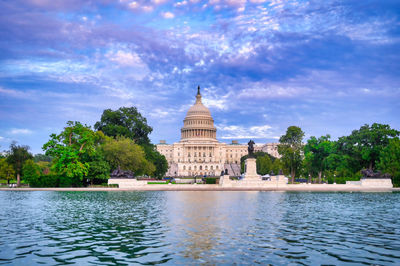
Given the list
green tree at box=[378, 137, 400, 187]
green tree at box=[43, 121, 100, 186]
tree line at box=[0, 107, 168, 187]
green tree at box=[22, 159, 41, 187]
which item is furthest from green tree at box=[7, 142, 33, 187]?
green tree at box=[378, 137, 400, 187]

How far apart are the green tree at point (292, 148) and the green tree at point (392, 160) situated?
1880cm

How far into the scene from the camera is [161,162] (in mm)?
84875

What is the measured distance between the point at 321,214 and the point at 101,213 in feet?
38.4

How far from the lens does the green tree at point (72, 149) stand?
48688 mm

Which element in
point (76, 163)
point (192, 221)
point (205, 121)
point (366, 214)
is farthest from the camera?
point (205, 121)

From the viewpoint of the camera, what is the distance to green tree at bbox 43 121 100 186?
48.7 meters

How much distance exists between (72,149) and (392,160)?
144ft

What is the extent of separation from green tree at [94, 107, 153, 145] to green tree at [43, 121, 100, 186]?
2123 centimetres

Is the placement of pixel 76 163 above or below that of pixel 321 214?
above

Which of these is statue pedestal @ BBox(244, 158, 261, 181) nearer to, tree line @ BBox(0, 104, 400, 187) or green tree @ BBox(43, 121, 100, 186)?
tree line @ BBox(0, 104, 400, 187)

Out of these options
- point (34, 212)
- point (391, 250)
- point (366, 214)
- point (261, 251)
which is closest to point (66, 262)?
A: point (261, 251)

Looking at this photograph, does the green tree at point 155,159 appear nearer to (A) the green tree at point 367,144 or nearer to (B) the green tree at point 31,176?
(B) the green tree at point 31,176

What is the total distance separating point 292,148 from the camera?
7662 cm

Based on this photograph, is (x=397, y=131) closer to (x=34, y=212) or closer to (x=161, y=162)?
(x=161, y=162)
